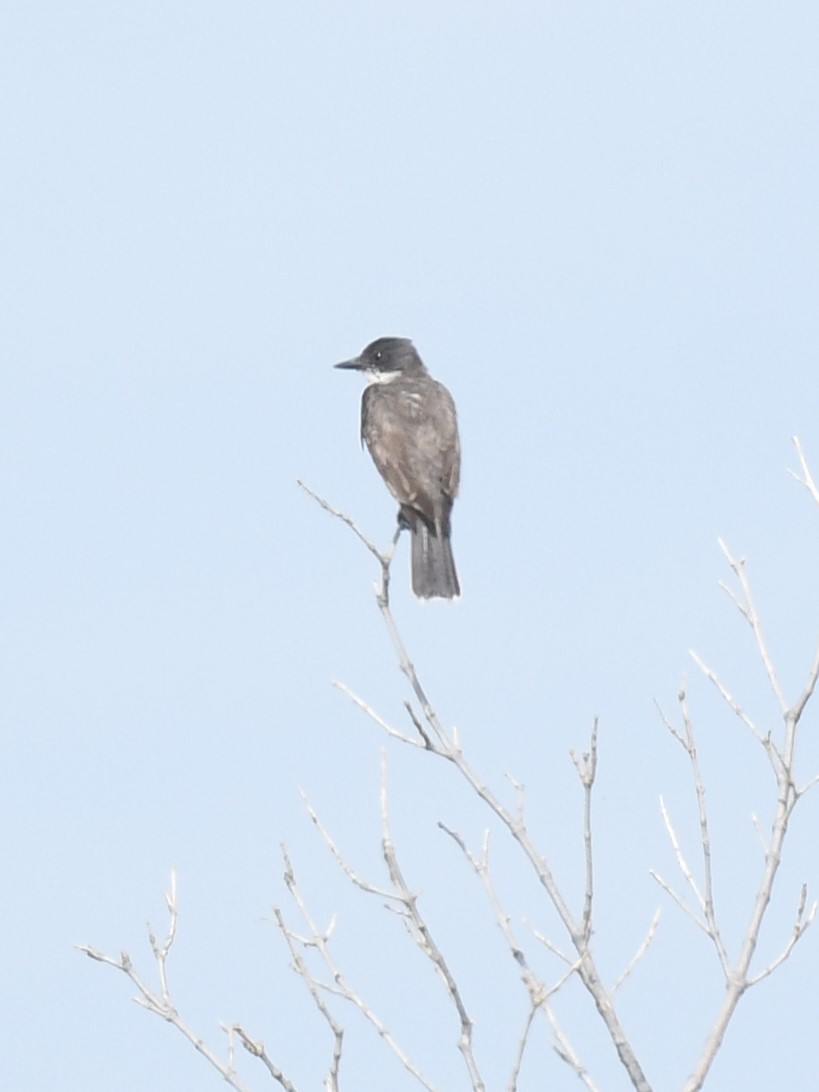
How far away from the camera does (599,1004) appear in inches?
231

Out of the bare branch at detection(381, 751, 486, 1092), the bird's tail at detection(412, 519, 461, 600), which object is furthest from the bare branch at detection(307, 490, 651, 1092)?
the bird's tail at detection(412, 519, 461, 600)

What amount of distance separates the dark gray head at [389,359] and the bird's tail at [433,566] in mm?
2130

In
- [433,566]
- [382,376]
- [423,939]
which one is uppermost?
[382,376]

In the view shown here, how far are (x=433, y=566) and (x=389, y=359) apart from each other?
8.41ft

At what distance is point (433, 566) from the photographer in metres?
11.6

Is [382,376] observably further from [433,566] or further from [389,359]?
[433,566]

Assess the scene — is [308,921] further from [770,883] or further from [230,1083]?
[770,883]

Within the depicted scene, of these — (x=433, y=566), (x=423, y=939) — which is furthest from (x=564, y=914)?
(x=433, y=566)

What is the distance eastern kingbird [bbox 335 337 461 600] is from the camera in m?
11.6

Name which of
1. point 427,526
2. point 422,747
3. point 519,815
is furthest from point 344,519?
point 427,526

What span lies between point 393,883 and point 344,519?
192cm

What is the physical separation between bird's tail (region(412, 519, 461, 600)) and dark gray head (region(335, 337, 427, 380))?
2.13 m

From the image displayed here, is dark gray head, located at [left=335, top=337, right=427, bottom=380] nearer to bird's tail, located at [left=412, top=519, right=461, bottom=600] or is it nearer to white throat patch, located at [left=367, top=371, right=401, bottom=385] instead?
Result: white throat patch, located at [left=367, top=371, right=401, bottom=385]

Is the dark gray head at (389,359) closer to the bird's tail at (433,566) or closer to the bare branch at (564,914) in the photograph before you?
the bird's tail at (433,566)
